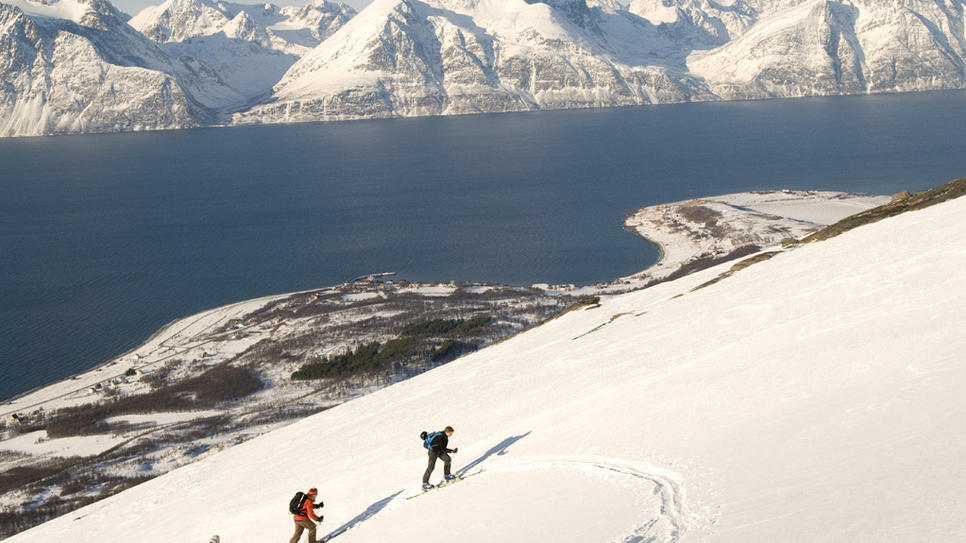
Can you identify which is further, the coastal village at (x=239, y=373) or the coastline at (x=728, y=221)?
the coastline at (x=728, y=221)

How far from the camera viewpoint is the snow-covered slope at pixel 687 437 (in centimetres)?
1176

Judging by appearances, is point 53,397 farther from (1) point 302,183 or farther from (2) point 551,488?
(1) point 302,183

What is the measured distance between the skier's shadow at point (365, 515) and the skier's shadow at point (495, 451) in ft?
5.46

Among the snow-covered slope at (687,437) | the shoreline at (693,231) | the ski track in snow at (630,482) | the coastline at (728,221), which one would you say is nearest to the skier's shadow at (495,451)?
the snow-covered slope at (687,437)

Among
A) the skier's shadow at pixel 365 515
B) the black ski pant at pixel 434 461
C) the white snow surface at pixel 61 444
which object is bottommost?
the white snow surface at pixel 61 444

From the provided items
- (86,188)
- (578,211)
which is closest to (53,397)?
(578,211)

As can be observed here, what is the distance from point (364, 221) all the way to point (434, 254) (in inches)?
1231

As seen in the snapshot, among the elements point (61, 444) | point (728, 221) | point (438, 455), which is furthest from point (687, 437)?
point (728, 221)

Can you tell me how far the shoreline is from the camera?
65125 millimetres

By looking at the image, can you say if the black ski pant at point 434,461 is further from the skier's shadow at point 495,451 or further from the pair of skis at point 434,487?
the skier's shadow at point 495,451

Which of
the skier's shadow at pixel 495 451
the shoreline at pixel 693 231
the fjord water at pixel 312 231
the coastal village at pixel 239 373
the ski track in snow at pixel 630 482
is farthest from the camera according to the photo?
the fjord water at pixel 312 231

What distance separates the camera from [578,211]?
451 feet

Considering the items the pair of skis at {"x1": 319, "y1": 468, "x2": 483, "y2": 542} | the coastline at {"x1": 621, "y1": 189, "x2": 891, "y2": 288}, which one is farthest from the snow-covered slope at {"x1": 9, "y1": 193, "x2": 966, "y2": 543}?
the coastline at {"x1": 621, "y1": 189, "x2": 891, "y2": 288}

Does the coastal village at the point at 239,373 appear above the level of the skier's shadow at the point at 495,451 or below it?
below
